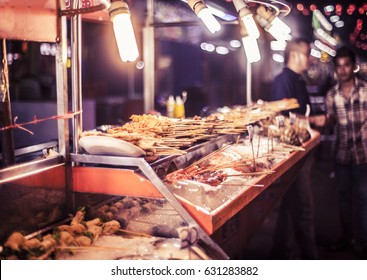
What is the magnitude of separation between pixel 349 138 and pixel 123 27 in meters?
3.66

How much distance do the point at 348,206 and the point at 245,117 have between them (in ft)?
6.76

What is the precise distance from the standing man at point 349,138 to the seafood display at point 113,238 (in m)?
3.22

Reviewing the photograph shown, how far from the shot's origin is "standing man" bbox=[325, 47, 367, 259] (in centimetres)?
506

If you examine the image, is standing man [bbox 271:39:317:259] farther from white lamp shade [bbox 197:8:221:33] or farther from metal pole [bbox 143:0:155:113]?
white lamp shade [bbox 197:8:221:33]

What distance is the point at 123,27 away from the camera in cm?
248

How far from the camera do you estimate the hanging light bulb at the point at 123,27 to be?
245 centimetres

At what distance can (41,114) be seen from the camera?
7852mm

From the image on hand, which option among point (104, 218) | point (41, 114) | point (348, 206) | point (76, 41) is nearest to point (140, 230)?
point (104, 218)

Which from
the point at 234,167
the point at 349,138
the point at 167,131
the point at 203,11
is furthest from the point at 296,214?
the point at 203,11

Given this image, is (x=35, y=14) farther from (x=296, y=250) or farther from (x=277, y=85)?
(x=296, y=250)

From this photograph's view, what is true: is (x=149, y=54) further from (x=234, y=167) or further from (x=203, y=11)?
(x=234, y=167)

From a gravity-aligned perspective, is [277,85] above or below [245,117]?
above

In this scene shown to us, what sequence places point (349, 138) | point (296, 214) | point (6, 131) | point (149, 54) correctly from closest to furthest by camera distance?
1. point (6, 131)
2. point (296, 214)
3. point (349, 138)
4. point (149, 54)

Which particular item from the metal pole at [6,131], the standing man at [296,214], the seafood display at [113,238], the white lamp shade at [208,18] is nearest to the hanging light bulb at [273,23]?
the white lamp shade at [208,18]
